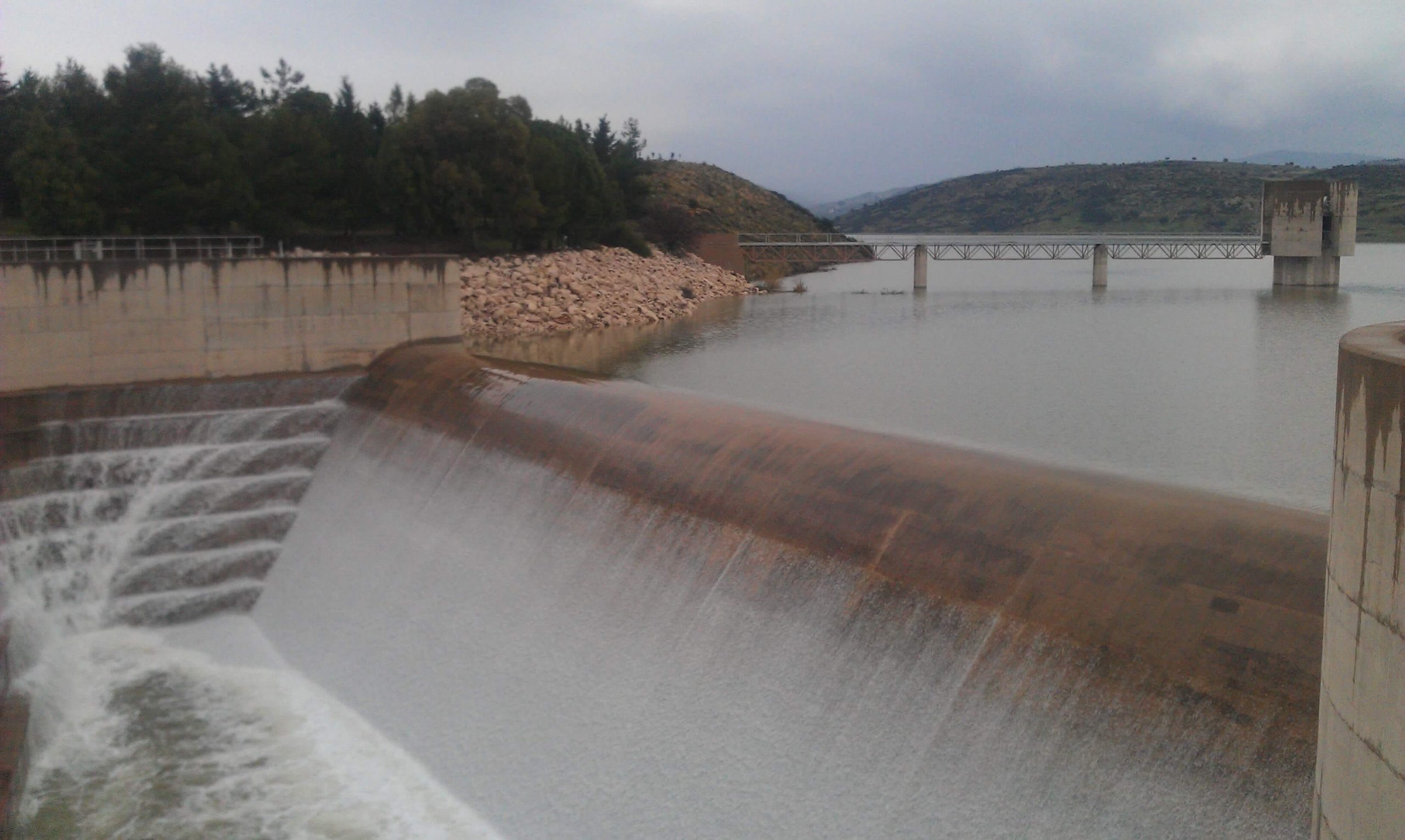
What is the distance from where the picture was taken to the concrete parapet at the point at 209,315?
16141 millimetres

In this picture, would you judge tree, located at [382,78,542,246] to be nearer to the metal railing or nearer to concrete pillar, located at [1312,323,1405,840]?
the metal railing

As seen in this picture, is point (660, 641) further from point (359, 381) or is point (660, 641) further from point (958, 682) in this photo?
point (359, 381)

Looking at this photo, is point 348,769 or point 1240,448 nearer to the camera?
point 348,769

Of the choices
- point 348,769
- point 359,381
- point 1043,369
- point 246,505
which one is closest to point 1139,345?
point 1043,369

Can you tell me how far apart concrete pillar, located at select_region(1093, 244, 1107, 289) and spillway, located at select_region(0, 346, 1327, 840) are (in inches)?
1649

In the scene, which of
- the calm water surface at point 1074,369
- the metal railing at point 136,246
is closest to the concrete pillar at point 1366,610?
the calm water surface at point 1074,369

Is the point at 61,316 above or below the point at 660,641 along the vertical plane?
above

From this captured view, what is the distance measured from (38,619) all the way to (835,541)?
9156mm

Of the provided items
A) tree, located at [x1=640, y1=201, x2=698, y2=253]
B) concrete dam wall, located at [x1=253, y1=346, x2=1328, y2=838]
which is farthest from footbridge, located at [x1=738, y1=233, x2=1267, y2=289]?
concrete dam wall, located at [x1=253, y1=346, x2=1328, y2=838]

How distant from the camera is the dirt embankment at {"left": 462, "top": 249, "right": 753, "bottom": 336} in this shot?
3391cm

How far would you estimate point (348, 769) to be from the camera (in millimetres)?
10070

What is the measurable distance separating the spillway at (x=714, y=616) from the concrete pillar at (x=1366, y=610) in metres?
1.72

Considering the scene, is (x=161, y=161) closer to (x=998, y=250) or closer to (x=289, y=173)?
(x=289, y=173)

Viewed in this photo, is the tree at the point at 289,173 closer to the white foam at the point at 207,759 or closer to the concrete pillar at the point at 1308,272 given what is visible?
the white foam at the point at 207,759
